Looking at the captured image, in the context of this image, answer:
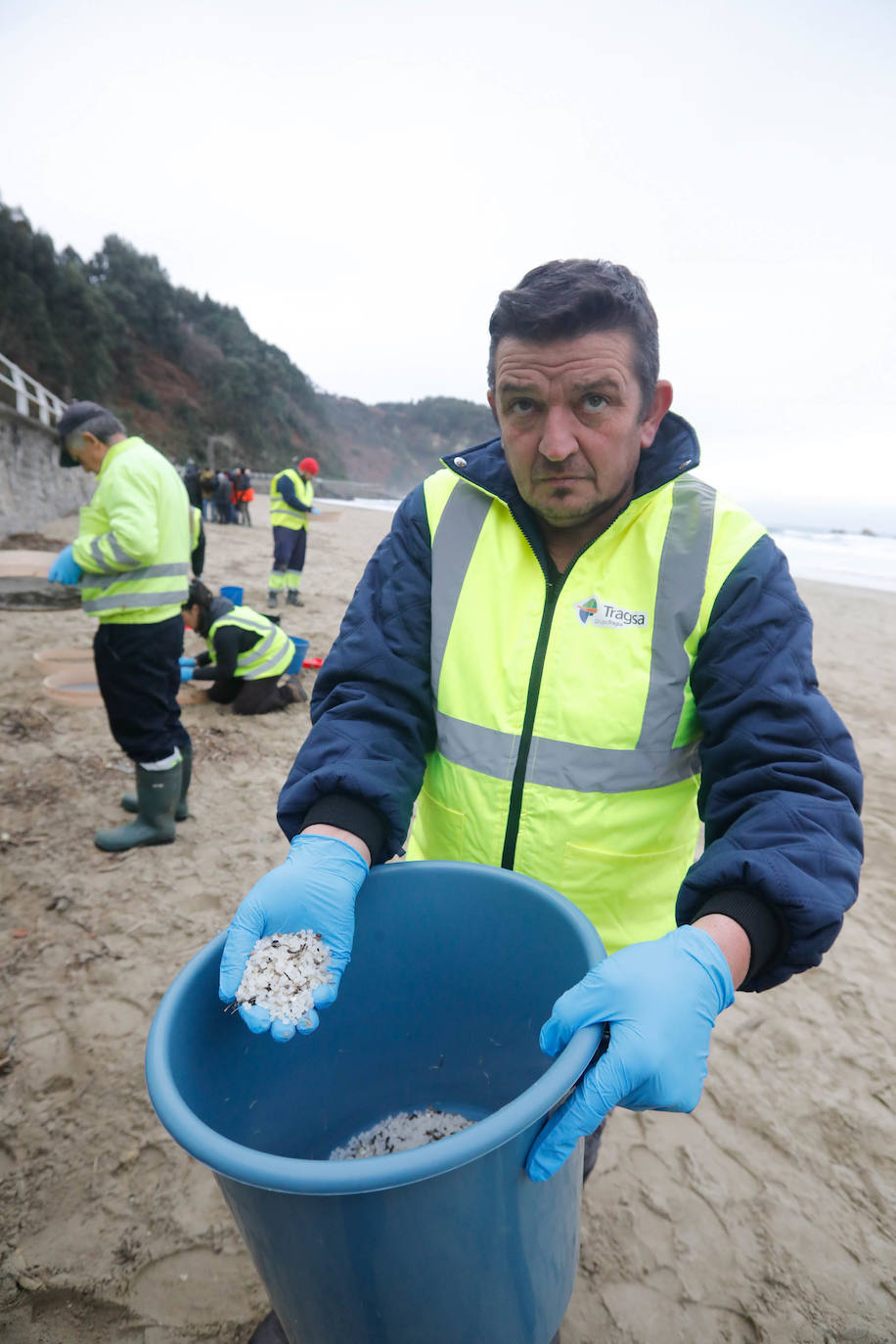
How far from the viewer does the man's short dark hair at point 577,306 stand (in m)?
1.07

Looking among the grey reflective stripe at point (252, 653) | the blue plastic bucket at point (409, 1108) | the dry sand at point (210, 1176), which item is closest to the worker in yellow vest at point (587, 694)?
the blue plastic bucket at point (409, 1108)

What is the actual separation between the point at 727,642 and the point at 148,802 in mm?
2648

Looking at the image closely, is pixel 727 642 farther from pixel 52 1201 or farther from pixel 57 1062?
pixel 57 1062

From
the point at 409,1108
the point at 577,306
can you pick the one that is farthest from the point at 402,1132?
the point at 577,306

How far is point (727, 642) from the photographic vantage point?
1.02 metres

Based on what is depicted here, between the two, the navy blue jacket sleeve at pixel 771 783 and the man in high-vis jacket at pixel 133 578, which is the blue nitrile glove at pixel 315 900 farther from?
the man in high-vis jacket at pixel 133 578

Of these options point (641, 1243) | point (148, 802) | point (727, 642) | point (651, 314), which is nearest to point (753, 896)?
point (727, 642)

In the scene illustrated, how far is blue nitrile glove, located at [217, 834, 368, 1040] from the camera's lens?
103cm

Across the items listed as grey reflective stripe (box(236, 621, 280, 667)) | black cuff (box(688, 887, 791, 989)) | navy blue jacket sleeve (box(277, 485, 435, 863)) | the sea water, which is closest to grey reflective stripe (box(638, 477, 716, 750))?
black cuff (box(688, 887, 791, 989))

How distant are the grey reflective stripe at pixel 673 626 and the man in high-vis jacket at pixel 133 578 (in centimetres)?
218

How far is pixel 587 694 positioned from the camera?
1.09 meters

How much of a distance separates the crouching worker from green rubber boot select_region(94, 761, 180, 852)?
1.48 meters

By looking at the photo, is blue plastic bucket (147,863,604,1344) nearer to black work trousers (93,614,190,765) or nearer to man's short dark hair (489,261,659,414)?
man's short dark hair (489,261,659,414)

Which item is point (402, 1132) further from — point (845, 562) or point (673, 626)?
point (845, 562)
